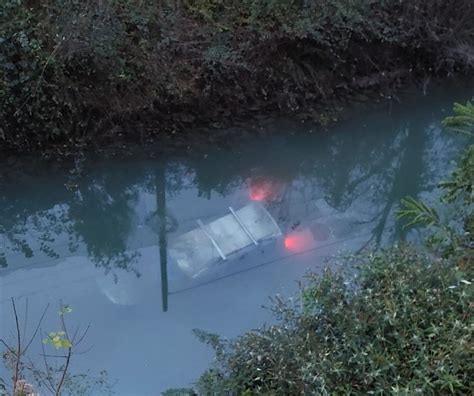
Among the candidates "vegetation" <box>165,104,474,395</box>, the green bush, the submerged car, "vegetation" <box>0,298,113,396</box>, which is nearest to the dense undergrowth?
the submerged car

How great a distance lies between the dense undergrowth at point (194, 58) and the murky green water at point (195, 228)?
530mm

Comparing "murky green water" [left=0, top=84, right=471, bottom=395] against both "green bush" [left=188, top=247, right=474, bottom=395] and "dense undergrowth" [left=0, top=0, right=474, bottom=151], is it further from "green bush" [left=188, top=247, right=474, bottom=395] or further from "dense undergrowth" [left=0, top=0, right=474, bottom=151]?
"green bush" [left=188, top=247, right=474, bottom=395]

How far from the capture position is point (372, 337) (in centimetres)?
290

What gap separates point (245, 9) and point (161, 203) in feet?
9.03

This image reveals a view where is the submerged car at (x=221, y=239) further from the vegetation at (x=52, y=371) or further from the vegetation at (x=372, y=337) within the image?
the vegetation at (x=372, y=337)

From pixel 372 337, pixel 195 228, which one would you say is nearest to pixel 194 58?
pixel 195 228

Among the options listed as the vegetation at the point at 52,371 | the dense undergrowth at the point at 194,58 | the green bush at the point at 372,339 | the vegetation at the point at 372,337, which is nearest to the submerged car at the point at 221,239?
the vegetation at the point at 52,371

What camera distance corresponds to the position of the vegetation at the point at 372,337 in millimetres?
2727

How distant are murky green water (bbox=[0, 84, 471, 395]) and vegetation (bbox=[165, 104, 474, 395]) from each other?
1.49m

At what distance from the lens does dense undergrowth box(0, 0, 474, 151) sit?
661cm

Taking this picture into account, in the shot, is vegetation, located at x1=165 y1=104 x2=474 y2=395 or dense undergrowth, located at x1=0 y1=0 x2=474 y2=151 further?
dense undergrowth, located at x1=0 y1=0 x2=474 y2=151

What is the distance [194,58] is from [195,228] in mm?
2359

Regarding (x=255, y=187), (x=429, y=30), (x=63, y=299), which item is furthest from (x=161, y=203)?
(x=429, y=30)

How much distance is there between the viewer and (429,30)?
8.34 m
